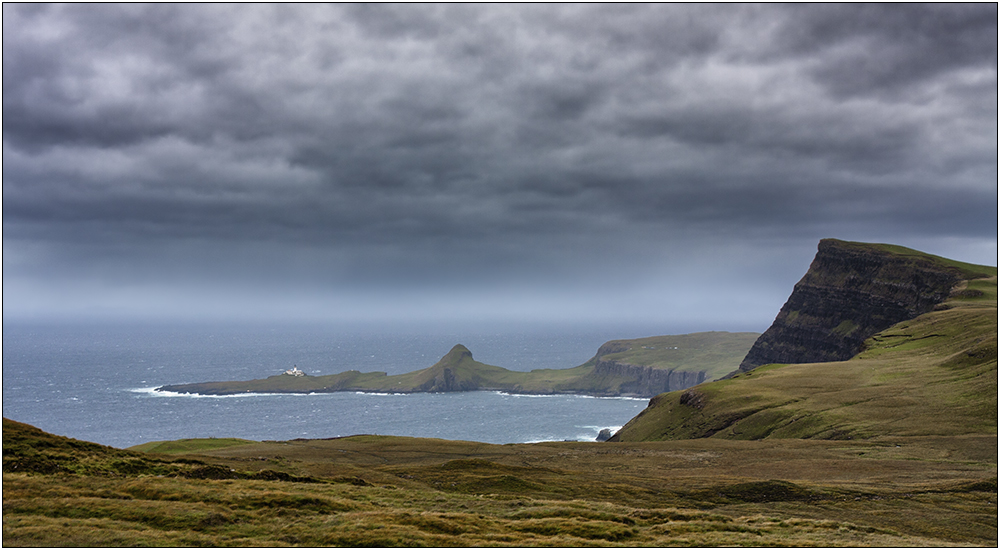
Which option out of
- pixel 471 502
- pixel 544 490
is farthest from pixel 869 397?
pixel 471 502

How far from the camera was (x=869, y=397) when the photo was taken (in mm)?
131875

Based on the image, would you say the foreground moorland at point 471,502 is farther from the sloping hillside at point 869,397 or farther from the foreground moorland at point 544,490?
the sloping hillside at point 869,397

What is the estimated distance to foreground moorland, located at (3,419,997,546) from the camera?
38.5 meters

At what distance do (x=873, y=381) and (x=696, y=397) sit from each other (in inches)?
1694

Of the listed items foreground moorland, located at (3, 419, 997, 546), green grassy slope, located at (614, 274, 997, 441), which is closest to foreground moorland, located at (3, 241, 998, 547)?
foreground moorland, located at (3, 419, 997, 546)

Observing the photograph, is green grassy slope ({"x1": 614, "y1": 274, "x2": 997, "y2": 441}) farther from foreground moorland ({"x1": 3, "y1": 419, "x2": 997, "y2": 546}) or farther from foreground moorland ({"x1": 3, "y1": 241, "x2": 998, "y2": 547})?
foreground moorland ({"x1": 3, "y1": 419, "x2": 997, "y2": 546})

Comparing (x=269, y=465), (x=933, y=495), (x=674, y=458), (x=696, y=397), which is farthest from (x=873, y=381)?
(x=269, y=465)

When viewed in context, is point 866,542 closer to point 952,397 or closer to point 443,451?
point 443,451

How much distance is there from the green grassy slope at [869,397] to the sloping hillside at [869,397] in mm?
199

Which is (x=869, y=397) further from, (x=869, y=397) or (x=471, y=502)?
(x=471, y=502)

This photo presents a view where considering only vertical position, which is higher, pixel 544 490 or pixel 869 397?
pixel 869 397

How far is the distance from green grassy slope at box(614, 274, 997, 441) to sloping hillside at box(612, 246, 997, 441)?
0.65 ft

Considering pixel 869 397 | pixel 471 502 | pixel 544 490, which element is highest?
pixel 471 502

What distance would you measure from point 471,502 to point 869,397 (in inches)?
4541
